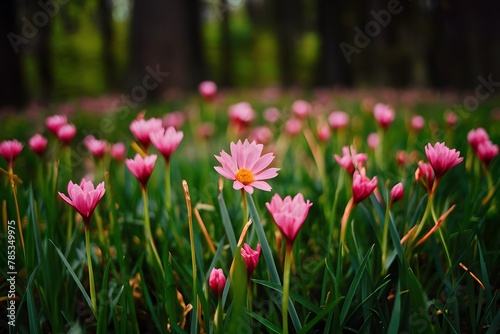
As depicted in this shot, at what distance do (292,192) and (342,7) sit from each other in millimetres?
12628

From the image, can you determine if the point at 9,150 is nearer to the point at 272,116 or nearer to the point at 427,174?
the point at 427,174

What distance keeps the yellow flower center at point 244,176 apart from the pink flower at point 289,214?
12cm

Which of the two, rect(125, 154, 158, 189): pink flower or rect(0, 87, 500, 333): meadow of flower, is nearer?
rect(0, 87, 500, 333): meadow of flower

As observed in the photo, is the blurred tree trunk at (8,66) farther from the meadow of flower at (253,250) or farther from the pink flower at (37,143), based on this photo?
the pink flower at (37,143)

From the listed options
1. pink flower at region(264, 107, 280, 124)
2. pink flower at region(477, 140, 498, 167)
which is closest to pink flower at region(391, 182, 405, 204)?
pink flower at region(477, 140, 498, 167)

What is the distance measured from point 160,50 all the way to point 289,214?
7.75 metres

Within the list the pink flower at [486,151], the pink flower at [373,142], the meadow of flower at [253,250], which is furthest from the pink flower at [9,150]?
the pink flower at [373,142]

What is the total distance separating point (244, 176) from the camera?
1.03 m

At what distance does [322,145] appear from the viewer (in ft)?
7.39

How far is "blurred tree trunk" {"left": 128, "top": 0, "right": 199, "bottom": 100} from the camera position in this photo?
8133mm

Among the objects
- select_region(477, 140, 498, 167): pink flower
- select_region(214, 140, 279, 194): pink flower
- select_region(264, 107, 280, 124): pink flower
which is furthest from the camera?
select_region(264, 107, 280, 124): pink flower

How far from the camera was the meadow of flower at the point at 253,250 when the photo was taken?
1.04 meters

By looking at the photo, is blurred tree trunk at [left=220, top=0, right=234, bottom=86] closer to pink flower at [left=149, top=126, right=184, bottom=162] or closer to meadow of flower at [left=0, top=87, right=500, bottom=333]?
meadow of flower at [left=0, top=87, right=500, bottom=333]

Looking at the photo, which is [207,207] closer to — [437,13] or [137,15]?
[437,13]
